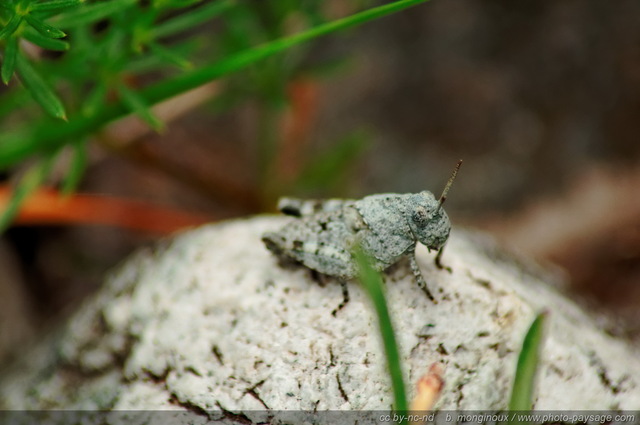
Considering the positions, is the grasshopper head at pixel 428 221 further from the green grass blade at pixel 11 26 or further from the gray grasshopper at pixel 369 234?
the green grass blade at pixel 11 26

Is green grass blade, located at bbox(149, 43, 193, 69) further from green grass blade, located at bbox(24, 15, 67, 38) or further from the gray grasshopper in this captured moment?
the gray grasshopper

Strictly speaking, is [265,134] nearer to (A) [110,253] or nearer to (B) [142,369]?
(A) [110,253]

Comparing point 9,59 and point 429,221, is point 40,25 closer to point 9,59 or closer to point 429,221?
point 9,59

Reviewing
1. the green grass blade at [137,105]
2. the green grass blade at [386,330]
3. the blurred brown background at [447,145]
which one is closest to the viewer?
the green grass blade at [386,330]

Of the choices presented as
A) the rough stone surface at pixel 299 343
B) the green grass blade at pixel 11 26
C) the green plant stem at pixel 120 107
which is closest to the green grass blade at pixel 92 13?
the green grass blade at pixel 11 26

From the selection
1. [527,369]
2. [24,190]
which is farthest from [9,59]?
[527,369]

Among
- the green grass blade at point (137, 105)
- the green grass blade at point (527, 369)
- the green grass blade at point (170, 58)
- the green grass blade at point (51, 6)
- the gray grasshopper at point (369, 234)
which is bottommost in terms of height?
the green grass blade at point (527, 369)
